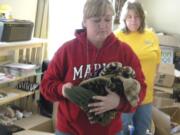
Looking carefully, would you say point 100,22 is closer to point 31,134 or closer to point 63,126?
point 63,126

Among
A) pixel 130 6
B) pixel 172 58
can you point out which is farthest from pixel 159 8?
pixel 130 6

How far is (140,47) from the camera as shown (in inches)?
88.5

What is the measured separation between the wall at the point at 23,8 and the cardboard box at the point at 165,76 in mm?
1620

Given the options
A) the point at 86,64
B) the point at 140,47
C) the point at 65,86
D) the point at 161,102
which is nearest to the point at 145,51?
the point at 140,47

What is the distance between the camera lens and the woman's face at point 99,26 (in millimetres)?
1299

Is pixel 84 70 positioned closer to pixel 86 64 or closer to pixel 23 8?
pixel 86 64

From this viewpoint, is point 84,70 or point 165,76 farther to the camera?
A: point 165,76

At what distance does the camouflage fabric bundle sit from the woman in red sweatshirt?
0.15 feet

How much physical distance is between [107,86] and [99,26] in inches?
10.3

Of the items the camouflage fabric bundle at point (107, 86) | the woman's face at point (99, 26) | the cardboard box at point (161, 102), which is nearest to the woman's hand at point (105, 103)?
the camouflage fabric bundle at point (107, 86)

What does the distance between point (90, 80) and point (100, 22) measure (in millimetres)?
254

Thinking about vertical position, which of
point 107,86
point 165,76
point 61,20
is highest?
point 61,20

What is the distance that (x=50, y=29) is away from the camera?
3076 millimetres

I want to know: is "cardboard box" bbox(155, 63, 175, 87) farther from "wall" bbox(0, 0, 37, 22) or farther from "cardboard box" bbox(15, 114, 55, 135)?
"wall" bbox(0, 0, 37, 22)
